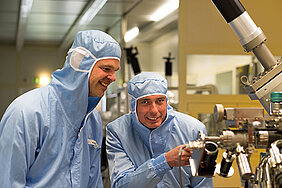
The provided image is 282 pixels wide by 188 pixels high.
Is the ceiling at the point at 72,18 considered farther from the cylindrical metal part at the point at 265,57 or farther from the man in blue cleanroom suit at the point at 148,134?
the cylindrical metal part at the point at 265,57

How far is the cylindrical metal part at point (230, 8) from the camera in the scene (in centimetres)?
144

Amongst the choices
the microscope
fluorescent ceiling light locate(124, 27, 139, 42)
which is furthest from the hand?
fluorescent ceiling light locate(124, 27, 139, 42)

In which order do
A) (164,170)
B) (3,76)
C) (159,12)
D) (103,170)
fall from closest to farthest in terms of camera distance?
(164,170), (103,170), (159,12), (3,76)

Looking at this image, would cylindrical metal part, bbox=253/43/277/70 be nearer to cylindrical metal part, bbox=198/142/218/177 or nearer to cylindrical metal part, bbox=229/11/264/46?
cylindrical metal part, bbox=229/11/264/46

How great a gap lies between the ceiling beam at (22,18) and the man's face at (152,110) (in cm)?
397

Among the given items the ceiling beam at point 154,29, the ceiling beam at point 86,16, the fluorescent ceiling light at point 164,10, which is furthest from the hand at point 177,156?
the ceiling beam at point 154,29

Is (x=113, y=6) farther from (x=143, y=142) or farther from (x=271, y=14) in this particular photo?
(x=143, y=142)

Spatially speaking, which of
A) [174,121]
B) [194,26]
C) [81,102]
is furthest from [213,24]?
[81,102]

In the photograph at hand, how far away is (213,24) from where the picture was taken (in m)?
3.58

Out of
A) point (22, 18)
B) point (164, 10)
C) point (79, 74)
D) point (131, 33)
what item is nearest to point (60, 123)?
point (79, 74)

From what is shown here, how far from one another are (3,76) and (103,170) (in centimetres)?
529

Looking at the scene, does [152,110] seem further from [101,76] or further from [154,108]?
[101,76]

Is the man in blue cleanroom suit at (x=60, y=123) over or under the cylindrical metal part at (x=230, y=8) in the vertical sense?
under

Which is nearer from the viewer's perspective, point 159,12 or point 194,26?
point 194,26
